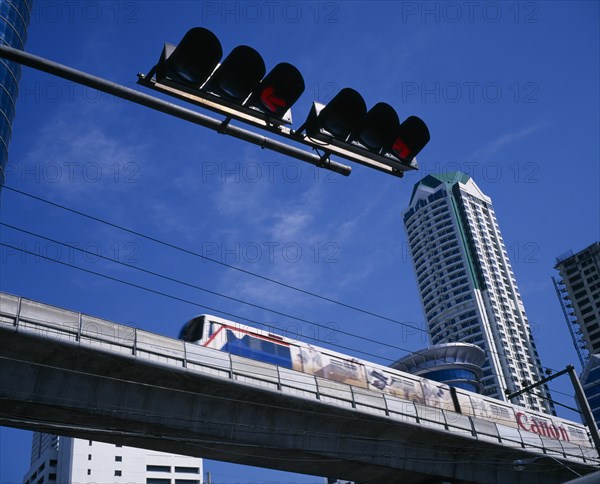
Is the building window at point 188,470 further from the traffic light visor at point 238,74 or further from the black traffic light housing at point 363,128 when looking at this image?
the traffic light visor at point 238,74

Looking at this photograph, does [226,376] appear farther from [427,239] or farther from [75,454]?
[427,239]

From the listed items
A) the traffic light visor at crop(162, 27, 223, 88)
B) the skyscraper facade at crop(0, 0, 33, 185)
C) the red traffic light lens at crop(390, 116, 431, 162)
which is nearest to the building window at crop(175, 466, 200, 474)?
the skyscraper facade at crop(0, 0, 33, 185)

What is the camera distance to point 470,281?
156875 mm

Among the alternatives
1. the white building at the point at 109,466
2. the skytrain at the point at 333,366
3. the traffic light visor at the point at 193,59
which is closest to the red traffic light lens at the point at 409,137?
the traffic light visor at the point at 193,59

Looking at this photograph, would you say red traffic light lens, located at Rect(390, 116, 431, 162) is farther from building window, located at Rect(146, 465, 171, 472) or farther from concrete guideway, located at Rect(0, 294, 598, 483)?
building window, located at Rect(146, 465, 171, 472)

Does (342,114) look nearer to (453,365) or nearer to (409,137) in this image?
(409,137)

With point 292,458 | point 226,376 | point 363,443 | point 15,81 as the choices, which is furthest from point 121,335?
point 15,81

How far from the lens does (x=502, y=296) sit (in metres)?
157

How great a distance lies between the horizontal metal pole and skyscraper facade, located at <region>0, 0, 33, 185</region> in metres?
73.1

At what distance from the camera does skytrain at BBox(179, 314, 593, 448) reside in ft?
100

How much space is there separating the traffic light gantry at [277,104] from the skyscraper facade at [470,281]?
140m

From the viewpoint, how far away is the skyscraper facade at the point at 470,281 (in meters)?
146

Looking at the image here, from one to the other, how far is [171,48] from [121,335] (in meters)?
17.6

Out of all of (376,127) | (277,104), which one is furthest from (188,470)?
(277,104)
